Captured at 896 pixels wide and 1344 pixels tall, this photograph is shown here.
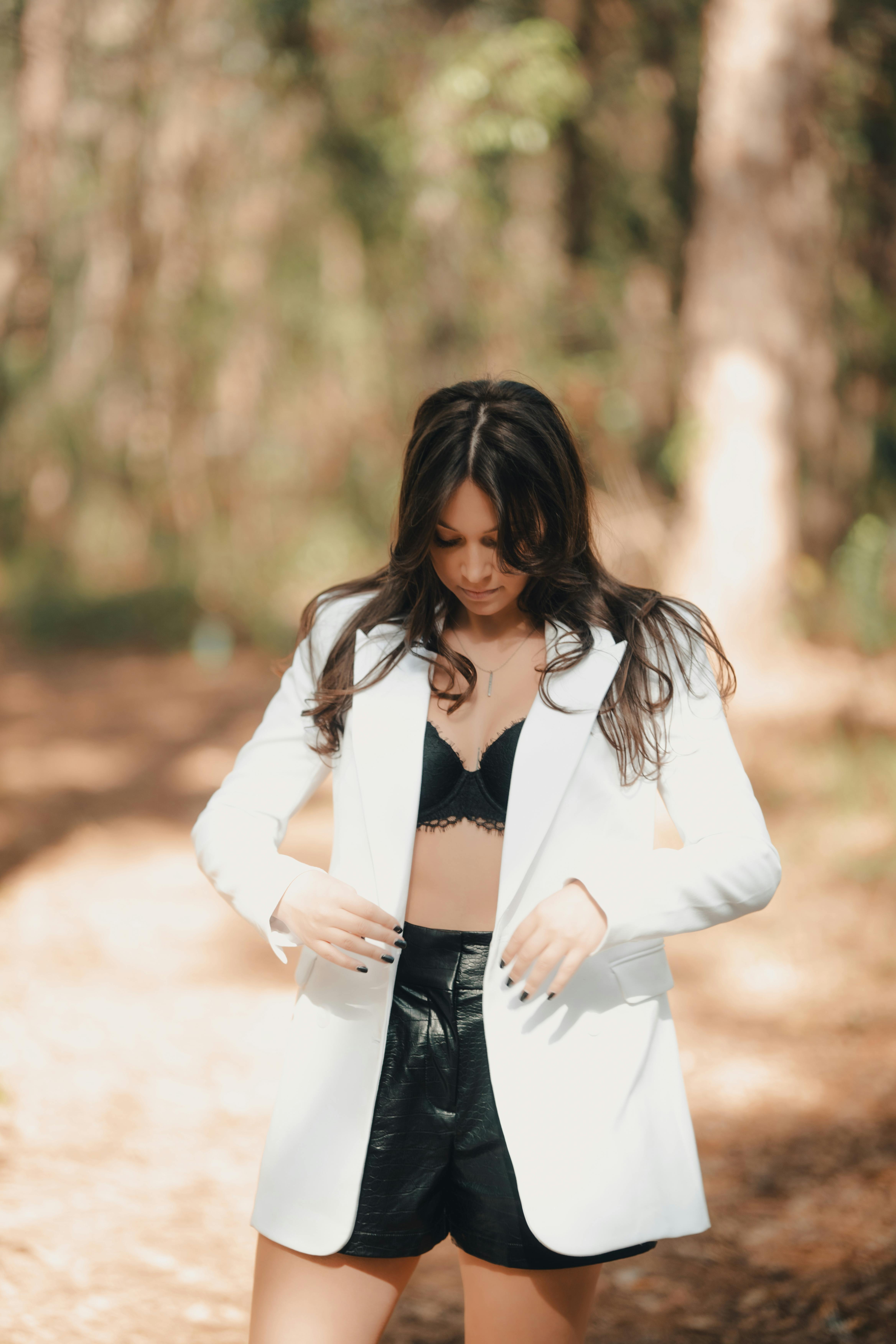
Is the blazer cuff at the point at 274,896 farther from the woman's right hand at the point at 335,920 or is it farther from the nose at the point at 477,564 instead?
the nose at the point at 477,564

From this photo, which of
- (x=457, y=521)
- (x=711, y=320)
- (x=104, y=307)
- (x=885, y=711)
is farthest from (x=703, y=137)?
(x=104, y=307)

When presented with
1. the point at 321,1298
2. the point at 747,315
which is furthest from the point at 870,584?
the point at 321,1298

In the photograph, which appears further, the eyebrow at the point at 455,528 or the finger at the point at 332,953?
the eyebrow at the point at 455,528

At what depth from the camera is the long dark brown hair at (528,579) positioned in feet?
5.65

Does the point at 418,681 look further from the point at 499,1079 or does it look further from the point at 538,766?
the point at 499,1079

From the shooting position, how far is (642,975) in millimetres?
1745

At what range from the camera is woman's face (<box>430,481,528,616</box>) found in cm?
172

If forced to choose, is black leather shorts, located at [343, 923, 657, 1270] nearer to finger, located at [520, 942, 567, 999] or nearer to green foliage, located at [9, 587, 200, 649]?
finger, located at [520, 942, 567, 999]

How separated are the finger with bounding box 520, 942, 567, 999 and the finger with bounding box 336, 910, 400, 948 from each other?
7.5 inches

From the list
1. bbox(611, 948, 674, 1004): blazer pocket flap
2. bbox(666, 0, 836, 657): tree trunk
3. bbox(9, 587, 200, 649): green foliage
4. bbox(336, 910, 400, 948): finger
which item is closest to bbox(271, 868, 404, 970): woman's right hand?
bbox(336, 910, 400, 948): finger

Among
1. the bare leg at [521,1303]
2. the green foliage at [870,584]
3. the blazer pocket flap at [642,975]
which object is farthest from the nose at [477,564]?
the green foliage at [870,584]

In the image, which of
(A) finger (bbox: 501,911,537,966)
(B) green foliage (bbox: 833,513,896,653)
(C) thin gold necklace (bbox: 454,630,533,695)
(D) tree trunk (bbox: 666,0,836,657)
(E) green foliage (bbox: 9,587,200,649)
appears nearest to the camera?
(A) finger (bbox: 501,911,537,966)

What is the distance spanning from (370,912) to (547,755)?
36cm

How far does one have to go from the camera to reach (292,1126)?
1.75 metres
